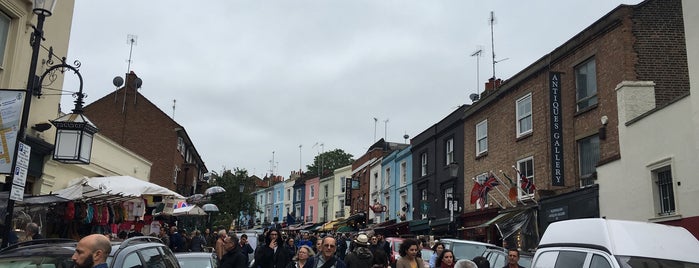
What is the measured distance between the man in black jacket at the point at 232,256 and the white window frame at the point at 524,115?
1535 centimetres

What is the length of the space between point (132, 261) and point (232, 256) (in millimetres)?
3027

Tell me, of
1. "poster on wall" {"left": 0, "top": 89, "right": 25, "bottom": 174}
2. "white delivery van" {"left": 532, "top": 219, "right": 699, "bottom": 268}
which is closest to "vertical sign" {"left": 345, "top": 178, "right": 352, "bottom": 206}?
"poster on wall" {"left": 0, "top": 89, "right": 25, "bottom": 174}

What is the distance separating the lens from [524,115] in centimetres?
2288

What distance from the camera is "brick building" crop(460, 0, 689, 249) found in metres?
17.4

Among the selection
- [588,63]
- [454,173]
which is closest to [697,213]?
[588,63]

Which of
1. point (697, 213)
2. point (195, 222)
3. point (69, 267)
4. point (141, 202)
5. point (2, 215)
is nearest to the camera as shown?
point (69, 267)

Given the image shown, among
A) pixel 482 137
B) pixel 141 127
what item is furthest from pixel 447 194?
pixel 141 127

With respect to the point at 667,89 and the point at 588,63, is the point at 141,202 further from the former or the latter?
the point at 667,89

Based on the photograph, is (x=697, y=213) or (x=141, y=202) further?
(x=141, y=202)

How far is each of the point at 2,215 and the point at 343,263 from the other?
5.78 meters

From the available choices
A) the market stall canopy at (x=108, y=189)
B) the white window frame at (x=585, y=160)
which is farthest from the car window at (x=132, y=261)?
the white window frame at (x=585, y=160)

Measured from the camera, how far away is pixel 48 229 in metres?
14.5

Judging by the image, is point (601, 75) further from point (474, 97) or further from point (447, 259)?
point (474, 97)

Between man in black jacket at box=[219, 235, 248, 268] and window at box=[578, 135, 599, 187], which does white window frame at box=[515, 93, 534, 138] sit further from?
man in black jacket at box=[219, 235, 248, 268]
